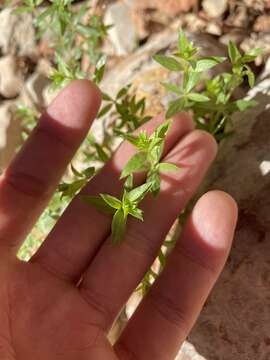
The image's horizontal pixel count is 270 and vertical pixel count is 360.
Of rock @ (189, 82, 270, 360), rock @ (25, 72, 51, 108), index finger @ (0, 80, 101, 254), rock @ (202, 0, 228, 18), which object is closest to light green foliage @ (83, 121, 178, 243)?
index finger @ (0, 80, 101, 254)

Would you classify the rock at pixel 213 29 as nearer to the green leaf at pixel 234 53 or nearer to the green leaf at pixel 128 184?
the green leaf at pixel 234 53

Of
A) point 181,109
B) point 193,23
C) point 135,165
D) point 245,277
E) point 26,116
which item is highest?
point 135,165

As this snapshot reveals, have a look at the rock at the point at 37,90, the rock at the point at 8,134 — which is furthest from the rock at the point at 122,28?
the rock at the point at 8,134

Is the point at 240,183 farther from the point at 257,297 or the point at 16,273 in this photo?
the point at 16,273

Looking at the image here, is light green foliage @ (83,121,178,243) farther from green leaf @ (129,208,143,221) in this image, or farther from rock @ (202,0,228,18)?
rock @ (202,0,228,18)

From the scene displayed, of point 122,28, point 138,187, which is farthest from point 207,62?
point 122,28

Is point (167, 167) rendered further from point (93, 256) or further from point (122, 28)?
point (122, 28)

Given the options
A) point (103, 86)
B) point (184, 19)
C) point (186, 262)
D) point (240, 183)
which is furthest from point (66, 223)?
point (184, 19)
